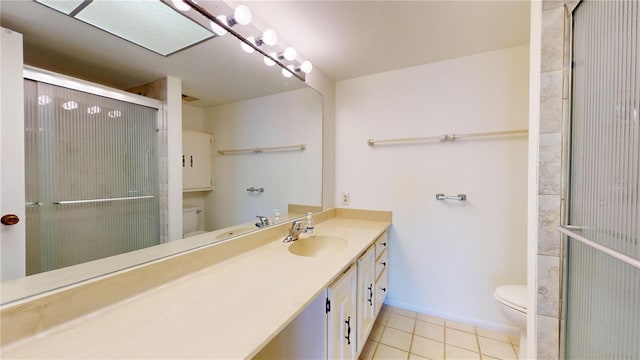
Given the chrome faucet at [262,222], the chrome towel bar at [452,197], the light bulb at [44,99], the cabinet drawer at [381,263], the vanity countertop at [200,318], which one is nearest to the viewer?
the vanity countertop at [200,318]

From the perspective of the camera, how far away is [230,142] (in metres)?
1.42

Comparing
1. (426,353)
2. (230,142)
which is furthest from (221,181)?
(426,353)

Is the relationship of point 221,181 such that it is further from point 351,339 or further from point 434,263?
point 434,263

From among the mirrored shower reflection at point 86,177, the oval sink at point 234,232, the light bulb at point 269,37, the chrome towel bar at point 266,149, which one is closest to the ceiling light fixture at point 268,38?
the light bulb at point 269,37

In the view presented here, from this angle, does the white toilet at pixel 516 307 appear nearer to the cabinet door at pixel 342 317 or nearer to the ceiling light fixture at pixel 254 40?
the cabinet door at pixel 342 317

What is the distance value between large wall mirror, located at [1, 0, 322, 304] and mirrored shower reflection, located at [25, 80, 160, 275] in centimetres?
5

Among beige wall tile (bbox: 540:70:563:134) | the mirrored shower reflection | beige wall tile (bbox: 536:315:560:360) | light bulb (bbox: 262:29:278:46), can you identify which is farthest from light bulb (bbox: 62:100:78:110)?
beige wall tile (bbox: 536:315:560:360)

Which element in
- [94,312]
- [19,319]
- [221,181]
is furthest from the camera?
[221,181]

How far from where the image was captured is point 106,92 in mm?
837

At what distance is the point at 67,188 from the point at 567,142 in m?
1.84

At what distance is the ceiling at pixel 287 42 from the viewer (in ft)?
2.42

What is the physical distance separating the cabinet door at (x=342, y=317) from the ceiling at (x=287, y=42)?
1.14 m

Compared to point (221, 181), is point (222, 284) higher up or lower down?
lower down

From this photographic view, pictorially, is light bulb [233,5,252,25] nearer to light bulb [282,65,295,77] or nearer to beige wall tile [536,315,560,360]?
light bulb [282,65,295,77]
